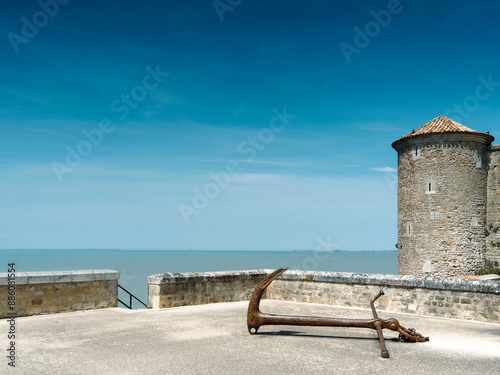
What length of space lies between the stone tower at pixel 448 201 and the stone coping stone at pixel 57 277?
1611 centimetres

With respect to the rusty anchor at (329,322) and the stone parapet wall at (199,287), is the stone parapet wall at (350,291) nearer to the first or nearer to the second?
the stone parapet wall at (199,287)

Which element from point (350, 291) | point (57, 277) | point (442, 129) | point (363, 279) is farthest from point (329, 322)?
point (442, 129)

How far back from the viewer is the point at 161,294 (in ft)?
33.2

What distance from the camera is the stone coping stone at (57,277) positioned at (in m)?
8.69

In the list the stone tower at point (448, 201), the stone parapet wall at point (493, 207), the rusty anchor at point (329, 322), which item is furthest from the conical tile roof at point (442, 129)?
the rusty anchor at point (329, 322)

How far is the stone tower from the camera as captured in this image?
2041 centimetres

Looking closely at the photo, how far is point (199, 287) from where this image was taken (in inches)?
436

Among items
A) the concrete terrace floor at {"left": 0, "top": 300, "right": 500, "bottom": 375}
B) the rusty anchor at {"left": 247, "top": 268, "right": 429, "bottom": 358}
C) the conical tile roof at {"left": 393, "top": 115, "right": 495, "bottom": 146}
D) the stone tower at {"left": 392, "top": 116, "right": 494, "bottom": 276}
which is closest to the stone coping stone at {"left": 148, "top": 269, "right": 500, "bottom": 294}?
the concrete terrace floor at {"left": 0, "top": 300, "right": 500, "bottom": 375}

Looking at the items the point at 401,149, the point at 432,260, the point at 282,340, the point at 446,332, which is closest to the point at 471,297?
the point at 446,332

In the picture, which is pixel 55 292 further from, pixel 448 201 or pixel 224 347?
pixel 448 201

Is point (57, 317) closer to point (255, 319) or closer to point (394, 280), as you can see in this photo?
point (255, 319)

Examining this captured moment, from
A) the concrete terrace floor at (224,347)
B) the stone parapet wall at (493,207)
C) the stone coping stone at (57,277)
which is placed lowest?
the concrete terrace floor at (224,347)

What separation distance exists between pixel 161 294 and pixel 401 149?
16.9 m

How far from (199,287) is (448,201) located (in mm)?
14860
